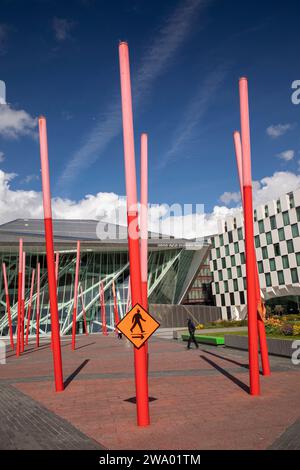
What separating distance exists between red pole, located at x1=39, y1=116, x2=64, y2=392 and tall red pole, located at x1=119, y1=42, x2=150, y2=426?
5.29 m

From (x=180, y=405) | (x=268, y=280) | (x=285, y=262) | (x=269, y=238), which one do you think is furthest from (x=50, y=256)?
(x=268, y=280)

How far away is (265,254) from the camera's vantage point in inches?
2160

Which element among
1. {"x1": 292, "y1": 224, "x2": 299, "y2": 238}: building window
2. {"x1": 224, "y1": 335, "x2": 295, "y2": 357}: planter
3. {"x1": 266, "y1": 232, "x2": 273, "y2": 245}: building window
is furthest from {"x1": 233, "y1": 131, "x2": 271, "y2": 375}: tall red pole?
{"x1": 266, "y1": 232, "x2": 273, "y2": 245}: building window

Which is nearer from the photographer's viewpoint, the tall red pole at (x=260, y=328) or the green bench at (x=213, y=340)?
the tall red pole at (x=260, y=328)

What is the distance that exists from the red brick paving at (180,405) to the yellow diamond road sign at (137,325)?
1.75 metres

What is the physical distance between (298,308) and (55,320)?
151 ft

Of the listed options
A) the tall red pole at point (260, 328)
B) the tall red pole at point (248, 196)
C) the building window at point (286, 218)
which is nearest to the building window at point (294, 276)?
the building window at point (286, 218)

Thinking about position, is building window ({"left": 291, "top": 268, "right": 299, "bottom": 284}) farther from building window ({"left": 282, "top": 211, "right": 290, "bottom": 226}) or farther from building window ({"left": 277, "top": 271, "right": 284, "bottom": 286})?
building window ({"left": 282, "top": 211, "right": 290, "bottom": 226})

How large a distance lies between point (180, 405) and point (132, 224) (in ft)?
15.0

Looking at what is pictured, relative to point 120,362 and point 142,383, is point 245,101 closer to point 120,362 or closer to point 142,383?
point 142,383

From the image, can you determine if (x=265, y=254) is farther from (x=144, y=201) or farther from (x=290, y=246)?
(x=144, y=201)

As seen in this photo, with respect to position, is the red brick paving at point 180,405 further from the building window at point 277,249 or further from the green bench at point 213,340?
the building window at point 277,249

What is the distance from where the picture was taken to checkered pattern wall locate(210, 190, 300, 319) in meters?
50.2

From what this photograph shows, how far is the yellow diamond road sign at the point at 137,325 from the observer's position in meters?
8.46
